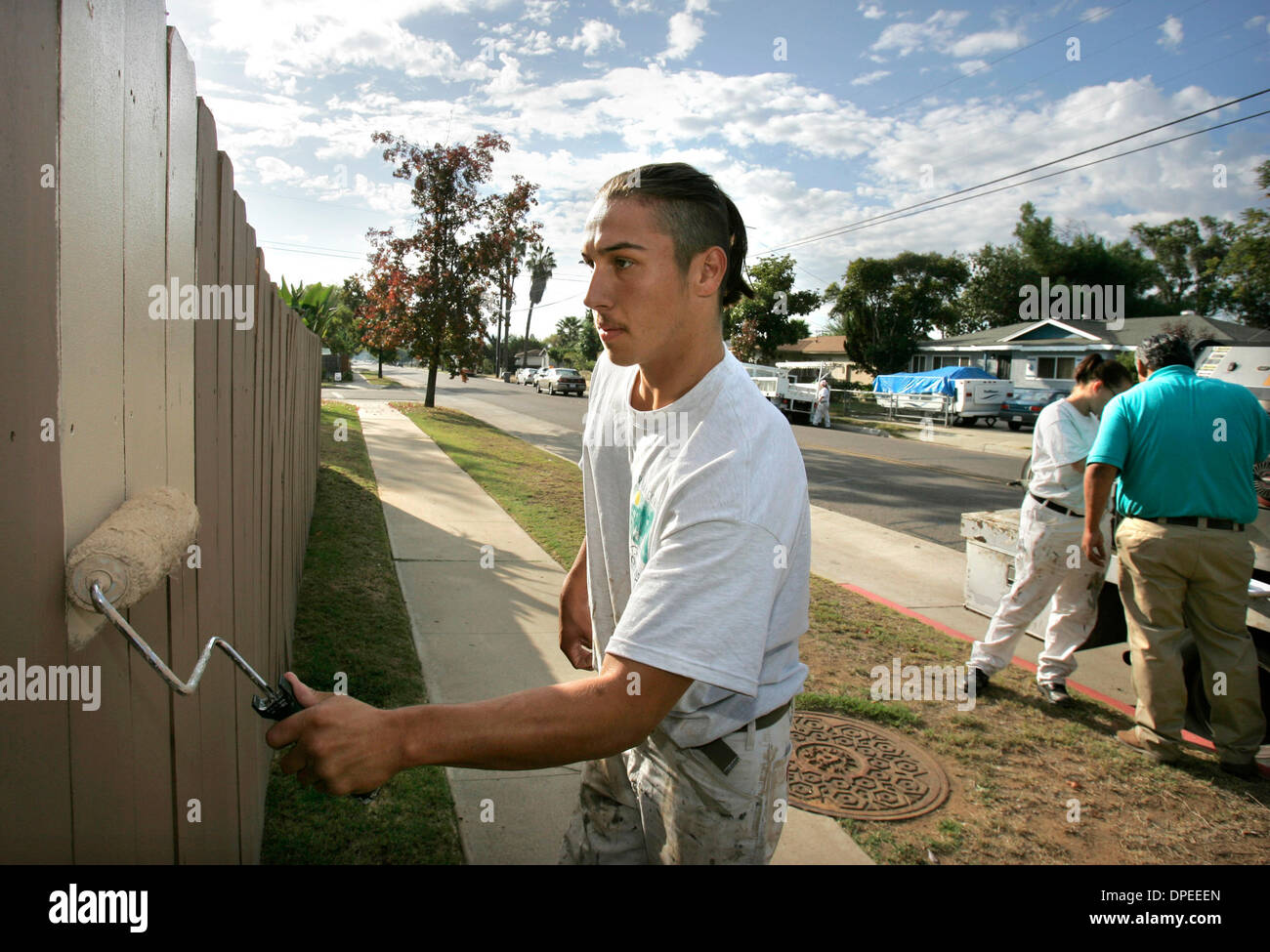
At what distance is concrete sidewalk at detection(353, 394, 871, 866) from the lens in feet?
10.2

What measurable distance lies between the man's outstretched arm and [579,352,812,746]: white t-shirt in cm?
6

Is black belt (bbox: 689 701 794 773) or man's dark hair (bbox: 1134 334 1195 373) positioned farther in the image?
man's dark hair (bbox: 1134 334 1195 373)

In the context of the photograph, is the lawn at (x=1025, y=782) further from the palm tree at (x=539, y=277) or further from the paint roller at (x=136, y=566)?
the palm tree at (x=539, y=277)

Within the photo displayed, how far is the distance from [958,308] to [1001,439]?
3451 cm

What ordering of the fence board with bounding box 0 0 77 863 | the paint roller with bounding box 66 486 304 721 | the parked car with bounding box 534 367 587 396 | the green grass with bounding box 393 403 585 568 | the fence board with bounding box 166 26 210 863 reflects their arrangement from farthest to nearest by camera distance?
the parked car with bounding box 534 367 587 396, the green grass with bounding box 393 403 585 568, the fence board with bounding box 166 26 210 863, the paint roller with bounding box 66 486 304 721, the fence board with bounding box 0 0 77 863

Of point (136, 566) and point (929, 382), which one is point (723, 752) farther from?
point (929, 382)

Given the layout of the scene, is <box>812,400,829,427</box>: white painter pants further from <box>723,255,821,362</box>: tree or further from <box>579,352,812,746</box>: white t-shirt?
<box>579,352,812,746</box>: white t-shirt

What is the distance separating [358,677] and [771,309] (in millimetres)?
37524

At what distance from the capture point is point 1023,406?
28.3 m

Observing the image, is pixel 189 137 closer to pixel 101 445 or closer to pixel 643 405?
pixel 101 445

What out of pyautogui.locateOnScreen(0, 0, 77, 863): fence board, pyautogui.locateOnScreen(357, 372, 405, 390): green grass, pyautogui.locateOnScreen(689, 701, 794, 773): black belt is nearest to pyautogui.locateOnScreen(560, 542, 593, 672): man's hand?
pyautogui.locateOnScreen(689, 701, 794, 773): black belt

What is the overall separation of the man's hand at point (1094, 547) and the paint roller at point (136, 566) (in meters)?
4.30

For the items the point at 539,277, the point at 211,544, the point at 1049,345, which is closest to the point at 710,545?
the point at 211,544
